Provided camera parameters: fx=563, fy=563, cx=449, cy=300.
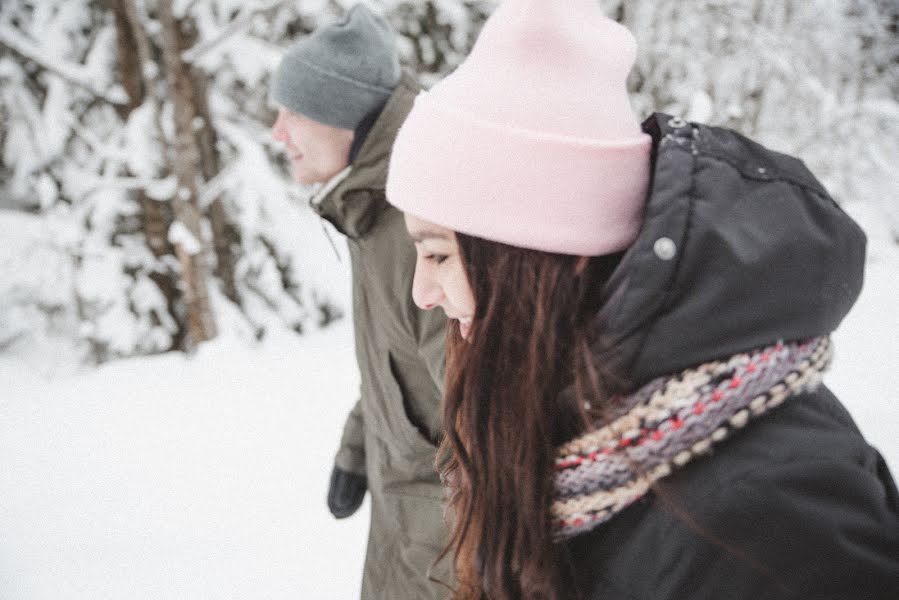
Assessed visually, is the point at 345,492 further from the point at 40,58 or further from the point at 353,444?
the point at 40,58

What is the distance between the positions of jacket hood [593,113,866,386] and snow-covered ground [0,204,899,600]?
9.31 ft

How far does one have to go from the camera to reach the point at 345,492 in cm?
268

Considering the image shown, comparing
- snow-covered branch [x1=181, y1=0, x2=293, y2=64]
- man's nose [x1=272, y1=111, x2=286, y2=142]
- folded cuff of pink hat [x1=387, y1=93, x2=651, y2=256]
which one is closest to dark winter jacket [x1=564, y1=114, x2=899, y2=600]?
folded cuff of pink hat [x1=387, y1=93, x2=651, y2=256]

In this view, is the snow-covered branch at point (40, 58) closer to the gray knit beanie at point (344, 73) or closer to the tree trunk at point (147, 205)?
the tree trunk at point (147, 205)

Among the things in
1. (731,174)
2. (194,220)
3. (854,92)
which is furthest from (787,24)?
(731,174)

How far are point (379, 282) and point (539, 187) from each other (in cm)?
104

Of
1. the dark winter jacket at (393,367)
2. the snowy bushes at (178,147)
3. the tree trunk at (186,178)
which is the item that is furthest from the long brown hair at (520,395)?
the tree trunk at (186,178)

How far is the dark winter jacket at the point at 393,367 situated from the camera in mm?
1961

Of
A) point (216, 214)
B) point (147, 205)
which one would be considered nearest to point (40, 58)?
point (147, 205)

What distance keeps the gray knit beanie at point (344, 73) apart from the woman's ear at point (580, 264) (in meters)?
1.58

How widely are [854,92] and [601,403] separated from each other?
15328 millimetres

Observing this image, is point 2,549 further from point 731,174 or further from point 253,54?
point 253,54

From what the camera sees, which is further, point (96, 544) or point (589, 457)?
point (96, 544)

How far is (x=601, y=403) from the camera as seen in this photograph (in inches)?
36.9
